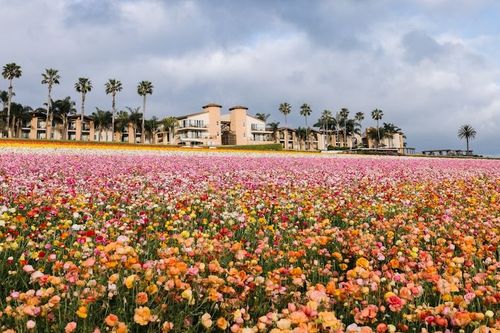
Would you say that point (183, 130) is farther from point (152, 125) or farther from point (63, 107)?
point (63, 107)

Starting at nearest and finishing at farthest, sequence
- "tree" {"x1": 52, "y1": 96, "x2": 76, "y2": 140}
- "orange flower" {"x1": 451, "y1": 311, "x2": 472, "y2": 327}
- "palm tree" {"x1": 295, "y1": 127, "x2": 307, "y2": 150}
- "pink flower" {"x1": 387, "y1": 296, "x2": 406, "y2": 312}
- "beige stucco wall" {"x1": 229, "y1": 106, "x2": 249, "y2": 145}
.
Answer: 1. "orange flower" {"x1": 451, "y1": 311, "x2": 472, "y2": 327}
2. "pink flower" {"x1": 387, "y1": 296, "x2": 406, "y2": 312}
3. "tree" {"x1": 52, "y1": 96, "x2": 76, "y2": 140}
4. "beige stucco wall" {"x1": 229, "y1": 106, "x2": 249, "y2": 145}
5. "palm tree" {"x1": 295, "y1": 127, "x2": 307, "y2": 150}

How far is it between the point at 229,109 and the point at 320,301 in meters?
132

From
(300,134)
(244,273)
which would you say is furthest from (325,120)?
(244,273)

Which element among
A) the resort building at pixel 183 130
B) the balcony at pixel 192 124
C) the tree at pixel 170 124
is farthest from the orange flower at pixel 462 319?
the tree at pixel 170 124

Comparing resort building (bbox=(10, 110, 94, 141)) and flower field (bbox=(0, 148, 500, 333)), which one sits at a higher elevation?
resort building (bbox=(10, 110, 94, 141))

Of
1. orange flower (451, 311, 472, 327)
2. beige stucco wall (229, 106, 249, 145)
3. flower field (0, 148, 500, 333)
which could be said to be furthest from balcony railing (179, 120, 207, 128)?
orange flower (451, 311, 472, 327)

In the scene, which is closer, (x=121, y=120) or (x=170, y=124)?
(x=121, y=120)

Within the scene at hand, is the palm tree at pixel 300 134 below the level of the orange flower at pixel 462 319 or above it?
above

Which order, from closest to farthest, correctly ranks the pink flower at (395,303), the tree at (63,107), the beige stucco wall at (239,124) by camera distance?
the pink flower at (395,303), the tree at (63,107), the beige stucco wall at (239,124)

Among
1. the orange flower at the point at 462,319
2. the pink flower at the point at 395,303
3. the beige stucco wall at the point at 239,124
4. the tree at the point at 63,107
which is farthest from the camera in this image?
the beige stucco wall at the point at 239,124

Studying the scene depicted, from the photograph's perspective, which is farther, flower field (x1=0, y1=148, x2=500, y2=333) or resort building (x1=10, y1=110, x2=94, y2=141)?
resort building (x1=10, y1=110, x2=94, y2=141)

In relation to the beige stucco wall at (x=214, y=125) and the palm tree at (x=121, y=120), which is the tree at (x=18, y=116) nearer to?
the palm tree at (x=121, y=120)

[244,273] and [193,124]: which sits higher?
[193,124]

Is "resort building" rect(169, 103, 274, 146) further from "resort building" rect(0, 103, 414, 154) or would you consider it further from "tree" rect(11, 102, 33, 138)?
"tree" rect(11, 102, 33, 138)
